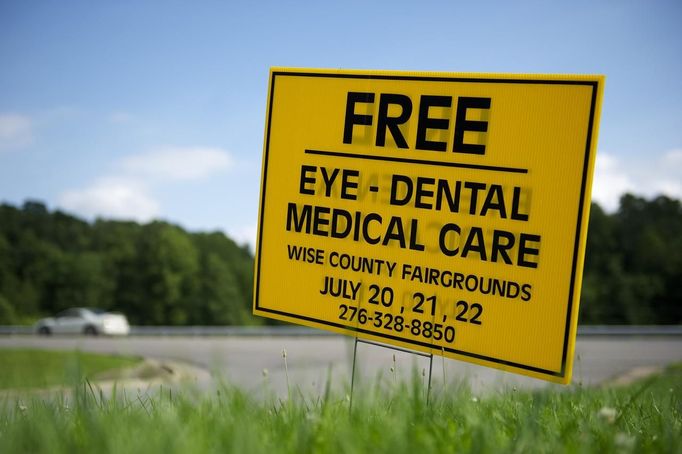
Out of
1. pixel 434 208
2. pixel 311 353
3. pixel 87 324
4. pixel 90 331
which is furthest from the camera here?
pixel 87 324

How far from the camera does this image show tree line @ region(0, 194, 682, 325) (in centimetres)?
5303

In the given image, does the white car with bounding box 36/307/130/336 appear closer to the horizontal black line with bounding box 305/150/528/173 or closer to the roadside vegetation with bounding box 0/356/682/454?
the horizontal black line with bounding box 305/150/528/173

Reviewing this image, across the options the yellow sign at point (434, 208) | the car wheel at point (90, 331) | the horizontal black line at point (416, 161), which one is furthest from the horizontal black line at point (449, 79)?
the car wheel at point (90, 331)

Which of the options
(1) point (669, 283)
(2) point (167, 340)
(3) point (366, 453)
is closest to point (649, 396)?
(3) point (366, 453)

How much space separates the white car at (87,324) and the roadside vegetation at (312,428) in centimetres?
3476

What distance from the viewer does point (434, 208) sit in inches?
161

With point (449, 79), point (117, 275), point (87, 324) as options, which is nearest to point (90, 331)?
point (87, 324)

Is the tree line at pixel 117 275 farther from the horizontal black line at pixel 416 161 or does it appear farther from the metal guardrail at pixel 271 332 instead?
the horizontal black line at pixel 416 161

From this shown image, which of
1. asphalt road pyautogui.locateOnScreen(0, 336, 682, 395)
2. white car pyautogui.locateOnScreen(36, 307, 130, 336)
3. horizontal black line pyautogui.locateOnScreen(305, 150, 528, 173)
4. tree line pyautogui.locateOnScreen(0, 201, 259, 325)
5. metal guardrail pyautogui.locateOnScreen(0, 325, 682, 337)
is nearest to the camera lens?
horizontal black line pyautogui.locateOnScreen(305, 150, 528, 173)

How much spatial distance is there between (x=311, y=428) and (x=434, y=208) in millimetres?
1931

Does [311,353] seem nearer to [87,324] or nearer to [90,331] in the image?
[90,331]

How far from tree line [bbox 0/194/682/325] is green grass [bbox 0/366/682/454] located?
53092 millimetres

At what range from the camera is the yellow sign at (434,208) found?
379 centimetres

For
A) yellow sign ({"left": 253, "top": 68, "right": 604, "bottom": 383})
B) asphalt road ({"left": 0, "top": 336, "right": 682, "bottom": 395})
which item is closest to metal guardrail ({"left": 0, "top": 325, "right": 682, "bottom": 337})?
asphalt road ({"left": 0, "top": 336, "right": 682, "bottom": 395})
